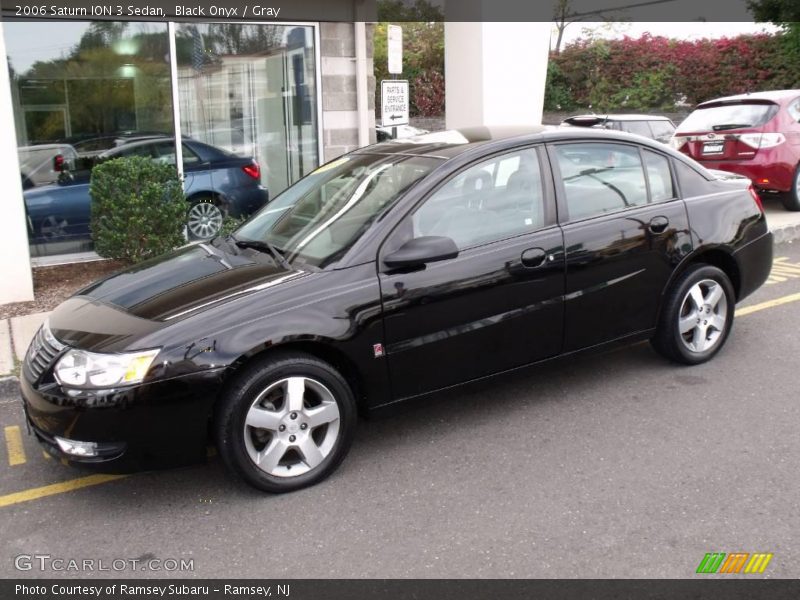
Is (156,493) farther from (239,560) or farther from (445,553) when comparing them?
(445,553)

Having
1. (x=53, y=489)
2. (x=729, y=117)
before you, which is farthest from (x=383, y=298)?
(x=729, y=117)

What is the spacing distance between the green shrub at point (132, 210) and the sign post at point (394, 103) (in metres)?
2.26

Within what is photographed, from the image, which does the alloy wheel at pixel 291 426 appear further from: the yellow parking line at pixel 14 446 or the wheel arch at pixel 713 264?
the wheel arch at pixel 713 264

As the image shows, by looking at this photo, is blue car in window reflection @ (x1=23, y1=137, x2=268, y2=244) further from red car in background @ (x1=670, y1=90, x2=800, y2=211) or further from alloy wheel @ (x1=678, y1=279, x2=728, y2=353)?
red car in background @ (x1=670, y1=90, x2=800, y2=211)

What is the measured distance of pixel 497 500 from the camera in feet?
12.0

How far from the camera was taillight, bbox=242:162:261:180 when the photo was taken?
1002 centimetres

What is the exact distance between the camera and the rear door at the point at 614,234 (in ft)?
14.8

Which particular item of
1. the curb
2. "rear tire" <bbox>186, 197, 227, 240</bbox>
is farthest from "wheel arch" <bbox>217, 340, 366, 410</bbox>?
"rear tire" <bbox>186, 197, 227, 240</bbox>

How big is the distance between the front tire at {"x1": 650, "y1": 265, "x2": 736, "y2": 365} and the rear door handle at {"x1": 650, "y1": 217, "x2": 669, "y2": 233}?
38 cm

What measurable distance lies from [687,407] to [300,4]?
6997 mm

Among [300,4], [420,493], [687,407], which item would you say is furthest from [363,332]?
[300,4]

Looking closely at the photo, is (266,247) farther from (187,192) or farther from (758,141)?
(758,141)

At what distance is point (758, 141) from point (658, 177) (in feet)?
19.7

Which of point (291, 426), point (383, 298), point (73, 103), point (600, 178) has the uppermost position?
point (73, 103)
